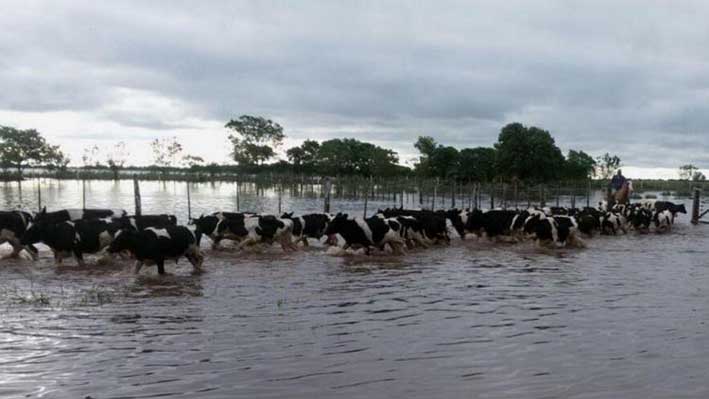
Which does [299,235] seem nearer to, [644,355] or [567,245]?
[567,245]

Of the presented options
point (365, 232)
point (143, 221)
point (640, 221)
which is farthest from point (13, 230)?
point (640, 221)

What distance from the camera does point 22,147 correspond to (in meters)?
69.1

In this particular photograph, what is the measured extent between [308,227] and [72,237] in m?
6.30

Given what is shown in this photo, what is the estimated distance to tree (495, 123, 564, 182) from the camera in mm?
51188

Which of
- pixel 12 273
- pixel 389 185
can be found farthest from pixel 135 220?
pixel 389 185

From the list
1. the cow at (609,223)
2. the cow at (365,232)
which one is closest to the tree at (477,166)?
the cow at (609,223)

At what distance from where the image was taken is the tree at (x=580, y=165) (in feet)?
221

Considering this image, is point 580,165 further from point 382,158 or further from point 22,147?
point 22,147

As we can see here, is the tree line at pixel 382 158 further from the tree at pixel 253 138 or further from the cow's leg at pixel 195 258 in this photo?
the cow's leg at pixel 195 258

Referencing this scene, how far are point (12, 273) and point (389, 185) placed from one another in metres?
38.8

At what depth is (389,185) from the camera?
49031 millimetres

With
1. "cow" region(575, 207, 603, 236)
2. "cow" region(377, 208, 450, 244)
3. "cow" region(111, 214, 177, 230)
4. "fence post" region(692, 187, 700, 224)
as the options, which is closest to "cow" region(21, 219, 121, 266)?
"cow" region(111, 214, 177, 230)

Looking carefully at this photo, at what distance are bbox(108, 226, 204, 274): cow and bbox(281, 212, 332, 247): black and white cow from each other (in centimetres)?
539

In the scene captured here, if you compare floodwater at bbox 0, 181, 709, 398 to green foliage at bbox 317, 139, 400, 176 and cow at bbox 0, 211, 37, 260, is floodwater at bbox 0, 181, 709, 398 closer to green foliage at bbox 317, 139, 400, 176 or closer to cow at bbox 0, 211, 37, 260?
cow at bbox 0, 211, 37, 260
